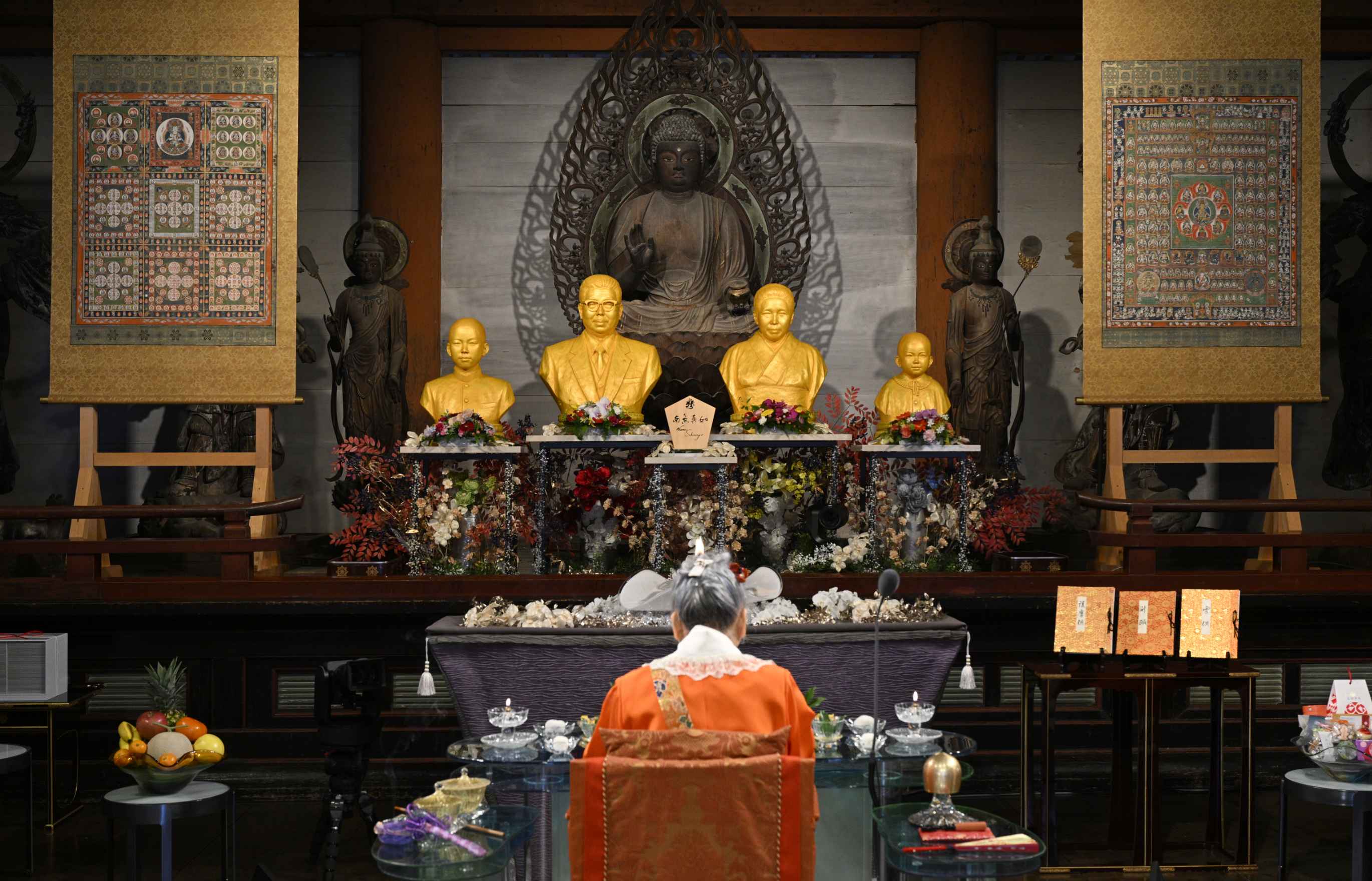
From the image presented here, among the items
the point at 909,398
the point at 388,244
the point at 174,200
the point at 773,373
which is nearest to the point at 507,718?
the point at 773,373

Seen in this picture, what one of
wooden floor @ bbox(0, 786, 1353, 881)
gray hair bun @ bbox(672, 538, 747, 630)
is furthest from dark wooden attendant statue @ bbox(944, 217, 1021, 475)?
gray hair bun @ bbox(672, 538, 747, 630)

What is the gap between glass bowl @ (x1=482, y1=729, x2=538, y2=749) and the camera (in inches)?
128

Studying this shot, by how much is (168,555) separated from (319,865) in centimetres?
299

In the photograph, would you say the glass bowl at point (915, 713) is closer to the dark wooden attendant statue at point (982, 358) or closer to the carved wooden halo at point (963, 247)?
the dark wooden attendant statue at point (982, 358)

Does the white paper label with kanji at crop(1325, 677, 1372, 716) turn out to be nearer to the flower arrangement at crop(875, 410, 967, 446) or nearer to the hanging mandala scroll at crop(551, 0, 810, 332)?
the flower arrangement at crop(875, 410, 967, 446)

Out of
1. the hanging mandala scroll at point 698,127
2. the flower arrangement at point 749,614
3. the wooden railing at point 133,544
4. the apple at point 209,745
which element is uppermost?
the hanging mandala scroll at point 698,127

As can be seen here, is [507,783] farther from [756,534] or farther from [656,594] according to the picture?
[756,534]

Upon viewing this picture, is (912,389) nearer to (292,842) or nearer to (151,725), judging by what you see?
(292,842)

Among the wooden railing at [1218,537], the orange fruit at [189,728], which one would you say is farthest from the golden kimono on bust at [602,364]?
the orange fruit at [189,728]

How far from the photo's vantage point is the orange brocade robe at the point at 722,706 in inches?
100.0

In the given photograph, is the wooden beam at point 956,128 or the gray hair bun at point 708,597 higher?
the wooden beam at point 956,128

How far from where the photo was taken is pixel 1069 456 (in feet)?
24.0

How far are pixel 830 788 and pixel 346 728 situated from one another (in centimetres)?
166

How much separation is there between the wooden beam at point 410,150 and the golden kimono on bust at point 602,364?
1581 mm
